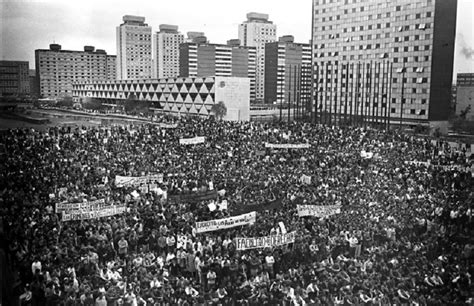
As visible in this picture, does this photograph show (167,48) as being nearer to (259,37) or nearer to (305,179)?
(259,37)

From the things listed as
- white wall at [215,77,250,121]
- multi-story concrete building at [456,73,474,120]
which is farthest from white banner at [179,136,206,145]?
white wall at [215,77,250,121]

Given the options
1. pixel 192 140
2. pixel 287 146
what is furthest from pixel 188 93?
pixel 287 146

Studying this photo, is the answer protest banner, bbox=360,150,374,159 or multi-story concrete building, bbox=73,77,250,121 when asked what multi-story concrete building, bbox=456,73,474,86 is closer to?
protest banner, bbox=360,150,374,159

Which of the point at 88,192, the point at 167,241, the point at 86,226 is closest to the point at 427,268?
the point at 167,241

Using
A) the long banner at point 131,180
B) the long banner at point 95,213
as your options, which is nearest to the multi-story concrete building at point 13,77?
the long banner at point 95,213

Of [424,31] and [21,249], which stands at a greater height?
[424,31]

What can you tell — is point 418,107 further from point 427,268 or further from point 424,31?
point 427,268
